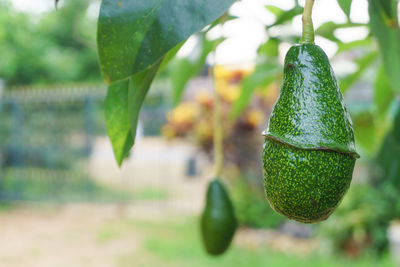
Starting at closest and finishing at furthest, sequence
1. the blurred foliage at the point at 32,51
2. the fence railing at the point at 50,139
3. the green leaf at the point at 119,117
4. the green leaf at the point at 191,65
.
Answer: the green leaf at the point at 119,117 < the green leaf at the point at 191,65 < the fence railing at the point at 50,139 < the blurred foliage at the point at 32,51

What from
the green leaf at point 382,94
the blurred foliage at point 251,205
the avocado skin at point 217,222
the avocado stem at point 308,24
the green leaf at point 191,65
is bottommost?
the blurred foliage at point 251,205

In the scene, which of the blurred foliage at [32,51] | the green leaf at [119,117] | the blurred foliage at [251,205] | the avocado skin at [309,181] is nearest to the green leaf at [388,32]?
the avocado skin at [309,181]

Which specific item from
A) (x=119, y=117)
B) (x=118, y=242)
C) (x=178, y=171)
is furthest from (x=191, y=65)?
(x=178, y=171)

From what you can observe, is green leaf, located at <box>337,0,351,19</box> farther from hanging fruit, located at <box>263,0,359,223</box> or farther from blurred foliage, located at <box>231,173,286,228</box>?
blurred foliage, located at <box>231,173,286,228</box>

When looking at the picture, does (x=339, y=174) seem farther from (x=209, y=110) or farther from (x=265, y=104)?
(x=265, y=104)

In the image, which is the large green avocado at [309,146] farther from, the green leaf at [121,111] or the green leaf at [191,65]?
the green leaf at [191,65]

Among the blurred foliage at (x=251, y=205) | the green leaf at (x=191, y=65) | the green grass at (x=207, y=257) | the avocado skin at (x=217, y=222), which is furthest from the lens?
the blurred foliage at (x=251, y=205)

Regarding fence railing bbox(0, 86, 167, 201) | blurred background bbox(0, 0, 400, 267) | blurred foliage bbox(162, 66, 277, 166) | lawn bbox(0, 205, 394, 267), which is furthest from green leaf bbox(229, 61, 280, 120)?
fence railing bbox(0, 86, 167, 201)
